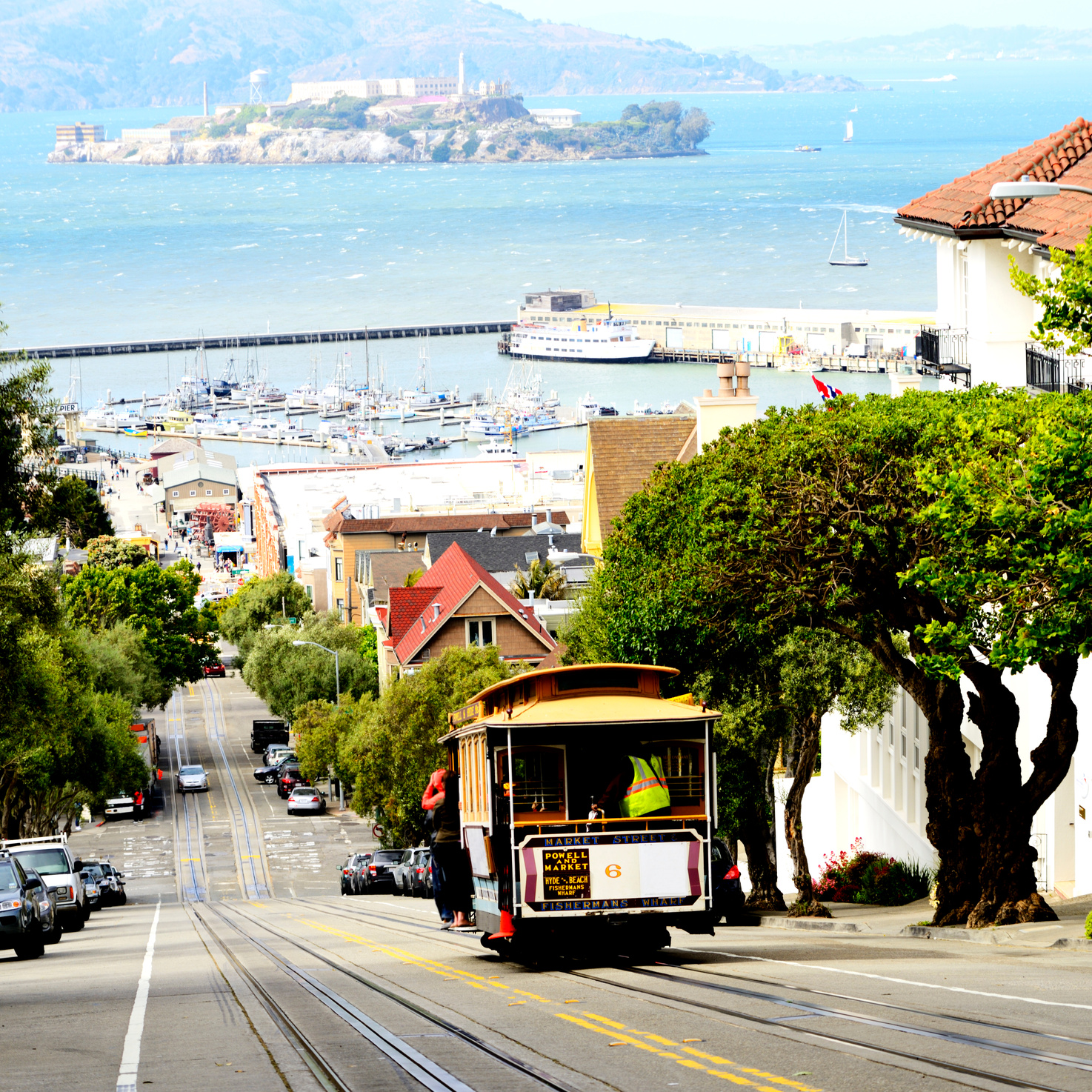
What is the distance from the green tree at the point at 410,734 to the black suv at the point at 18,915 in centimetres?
2756

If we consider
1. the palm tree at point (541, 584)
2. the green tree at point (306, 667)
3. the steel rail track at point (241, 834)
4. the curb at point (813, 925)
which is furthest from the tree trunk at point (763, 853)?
the green tree at point (306, 667)

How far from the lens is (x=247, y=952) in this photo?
23.9m

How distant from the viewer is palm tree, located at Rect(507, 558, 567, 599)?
77.8 meters

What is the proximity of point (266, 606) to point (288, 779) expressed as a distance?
1417 inches

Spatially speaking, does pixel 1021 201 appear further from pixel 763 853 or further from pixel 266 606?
pixel 266 606

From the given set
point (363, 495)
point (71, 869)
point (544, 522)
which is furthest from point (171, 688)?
point (71, 869)

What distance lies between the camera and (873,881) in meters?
35.9

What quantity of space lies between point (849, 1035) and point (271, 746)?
8558 centimetres

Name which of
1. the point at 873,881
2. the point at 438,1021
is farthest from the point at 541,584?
the point at 438,1021

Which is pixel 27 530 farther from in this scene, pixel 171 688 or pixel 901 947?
pixel 171 688

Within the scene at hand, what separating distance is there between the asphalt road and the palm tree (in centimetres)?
5088

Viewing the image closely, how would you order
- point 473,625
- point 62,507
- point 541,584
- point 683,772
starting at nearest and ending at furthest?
1. point 683,772
2. point 62,507
3. point 473,625
4. point 541,584

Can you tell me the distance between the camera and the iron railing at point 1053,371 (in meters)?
28.8

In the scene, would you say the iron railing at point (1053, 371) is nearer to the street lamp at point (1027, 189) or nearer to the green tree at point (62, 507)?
the street lamp at point (1027, 189)
